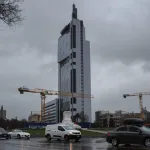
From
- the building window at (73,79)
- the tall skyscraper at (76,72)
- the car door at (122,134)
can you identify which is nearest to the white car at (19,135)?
the car door at (122,134)

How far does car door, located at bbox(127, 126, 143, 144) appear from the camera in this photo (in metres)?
22.7

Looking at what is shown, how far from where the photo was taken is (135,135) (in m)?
22.9

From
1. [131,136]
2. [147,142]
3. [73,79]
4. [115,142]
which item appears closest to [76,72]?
[73,79]

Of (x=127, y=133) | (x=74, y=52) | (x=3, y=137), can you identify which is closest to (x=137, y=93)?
(x=74, y=52)

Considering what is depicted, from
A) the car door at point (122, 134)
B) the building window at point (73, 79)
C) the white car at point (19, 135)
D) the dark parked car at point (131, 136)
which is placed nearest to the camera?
the dark parked car at point (131, 136)

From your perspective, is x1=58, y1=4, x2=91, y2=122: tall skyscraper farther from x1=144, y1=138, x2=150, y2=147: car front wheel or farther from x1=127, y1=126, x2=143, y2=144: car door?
x1=144, y1=138, x2=150, y2=147: car front wheel

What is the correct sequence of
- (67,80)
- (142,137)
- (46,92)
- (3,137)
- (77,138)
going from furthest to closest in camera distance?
(67,80) → (46,92) → (3,137) → (77,138) → (142,137)

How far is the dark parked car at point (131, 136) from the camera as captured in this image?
22.5 metres

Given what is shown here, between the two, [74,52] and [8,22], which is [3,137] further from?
[74,52]

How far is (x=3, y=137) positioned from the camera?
43.0m

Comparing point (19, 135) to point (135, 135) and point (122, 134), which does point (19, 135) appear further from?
point (135, 135)

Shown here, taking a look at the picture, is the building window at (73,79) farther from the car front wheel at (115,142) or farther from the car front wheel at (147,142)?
the car front wheel at (147,142)

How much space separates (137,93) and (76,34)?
6153 centimetres

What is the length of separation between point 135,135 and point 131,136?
12.7 inches
